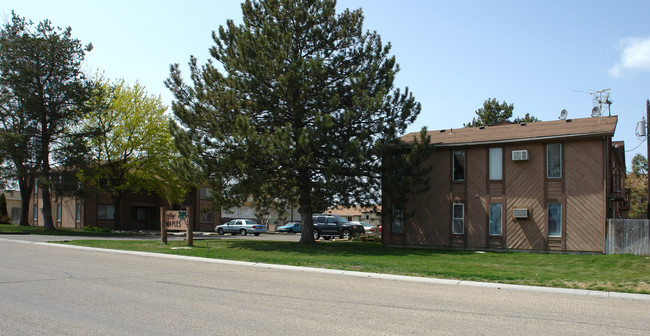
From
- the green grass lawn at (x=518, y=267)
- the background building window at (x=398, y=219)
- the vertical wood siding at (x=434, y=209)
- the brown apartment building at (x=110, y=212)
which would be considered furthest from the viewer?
the brown apartment building at (x=110, y=212)

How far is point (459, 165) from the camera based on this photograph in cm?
2570

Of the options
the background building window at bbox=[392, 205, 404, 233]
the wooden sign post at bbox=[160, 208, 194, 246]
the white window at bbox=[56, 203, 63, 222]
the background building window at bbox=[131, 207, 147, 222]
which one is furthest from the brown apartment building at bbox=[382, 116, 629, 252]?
the white window at bbox=[56, 203, 63, 222]

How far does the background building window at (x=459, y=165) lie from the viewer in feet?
83.9

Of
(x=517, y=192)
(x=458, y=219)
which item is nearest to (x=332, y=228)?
(x=458, y=219)

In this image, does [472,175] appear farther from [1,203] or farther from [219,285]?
[1,203]

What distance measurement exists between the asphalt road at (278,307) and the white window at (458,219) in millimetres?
13167

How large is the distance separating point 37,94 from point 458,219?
3239cm

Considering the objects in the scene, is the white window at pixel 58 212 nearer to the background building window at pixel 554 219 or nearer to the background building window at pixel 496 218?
the background building window at pixel 496 218

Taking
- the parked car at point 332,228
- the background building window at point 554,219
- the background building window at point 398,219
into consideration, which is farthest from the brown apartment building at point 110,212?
the background building window at point 554,219

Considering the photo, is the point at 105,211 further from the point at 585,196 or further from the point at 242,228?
the point at 585,196

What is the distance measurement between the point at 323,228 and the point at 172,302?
27.0m

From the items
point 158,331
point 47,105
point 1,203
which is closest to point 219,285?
point 158,331

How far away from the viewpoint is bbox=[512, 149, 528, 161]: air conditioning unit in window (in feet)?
77.5

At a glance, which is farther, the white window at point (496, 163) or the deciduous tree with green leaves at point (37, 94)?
the deciduous tree with green leaves at point (37, 94)
